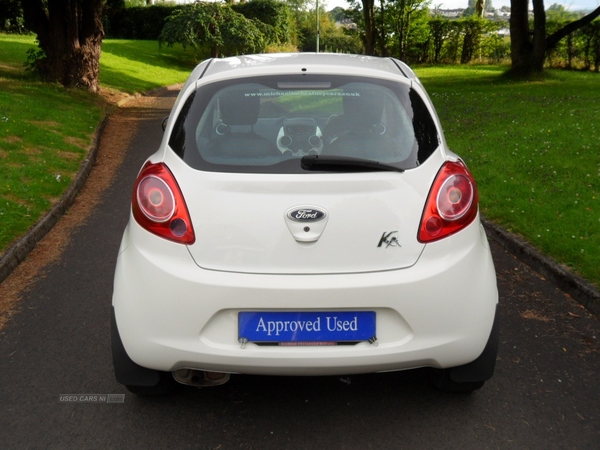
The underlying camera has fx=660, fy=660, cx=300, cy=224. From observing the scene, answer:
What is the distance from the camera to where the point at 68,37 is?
17000 mm

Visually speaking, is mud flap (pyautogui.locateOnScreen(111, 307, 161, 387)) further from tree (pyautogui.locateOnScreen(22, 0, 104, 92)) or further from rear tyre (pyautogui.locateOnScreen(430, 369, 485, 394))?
tree (pyautogui.locateOnScreen(22, 0, 104, 92))

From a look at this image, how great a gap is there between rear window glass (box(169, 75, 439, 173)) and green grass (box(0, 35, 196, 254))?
10.7ft

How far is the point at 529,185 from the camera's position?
7781 millimetres

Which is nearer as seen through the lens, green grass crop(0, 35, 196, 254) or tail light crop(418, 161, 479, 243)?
tail light crop(418, 161, 479, 243)

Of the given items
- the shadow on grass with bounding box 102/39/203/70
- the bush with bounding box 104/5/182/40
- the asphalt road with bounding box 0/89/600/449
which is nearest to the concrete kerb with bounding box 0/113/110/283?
the asphalt road with bounding box 0/89/600/449

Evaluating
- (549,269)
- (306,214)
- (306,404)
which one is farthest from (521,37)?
(306,214)

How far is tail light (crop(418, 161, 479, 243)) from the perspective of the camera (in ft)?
9.85

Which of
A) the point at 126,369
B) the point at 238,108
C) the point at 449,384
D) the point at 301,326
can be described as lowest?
the point at 449,384

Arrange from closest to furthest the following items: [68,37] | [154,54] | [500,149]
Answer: [500,149]
[68,37]
[154,54]

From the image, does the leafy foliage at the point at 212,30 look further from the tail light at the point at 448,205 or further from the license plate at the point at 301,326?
Result: the license plate at the point at 301,326

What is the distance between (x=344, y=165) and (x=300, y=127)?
2.15 ft

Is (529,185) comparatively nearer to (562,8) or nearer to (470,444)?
(470,444)

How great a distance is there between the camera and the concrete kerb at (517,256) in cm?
482

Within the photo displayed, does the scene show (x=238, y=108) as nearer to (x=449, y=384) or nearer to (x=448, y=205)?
(x=448, y=205)
